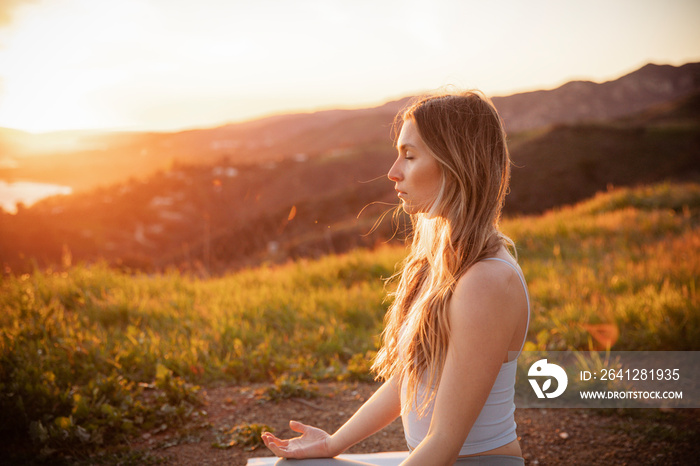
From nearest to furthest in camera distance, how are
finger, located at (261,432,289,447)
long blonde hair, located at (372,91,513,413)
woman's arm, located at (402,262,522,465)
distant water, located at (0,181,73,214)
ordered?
1. woman's arm, located at (402,262,522,465)
2. long blonde hair, located at (372,91,513,413)
3. finger, located at (261,432,289,447)
4. distant water, located at (0,181,73,214)

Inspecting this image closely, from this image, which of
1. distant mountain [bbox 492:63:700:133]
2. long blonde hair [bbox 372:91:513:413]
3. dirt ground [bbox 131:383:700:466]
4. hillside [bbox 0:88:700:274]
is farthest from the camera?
distant mountain [bbox 492:63:700:133]

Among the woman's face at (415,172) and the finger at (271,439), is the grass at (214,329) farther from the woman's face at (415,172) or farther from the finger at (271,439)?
the woman's face at (415,172)

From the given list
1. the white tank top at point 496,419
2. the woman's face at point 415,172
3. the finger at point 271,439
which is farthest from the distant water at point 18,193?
the white tank top at point 496,419

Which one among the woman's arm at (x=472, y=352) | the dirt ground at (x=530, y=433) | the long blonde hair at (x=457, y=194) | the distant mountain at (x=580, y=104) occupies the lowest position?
the dirt ground at (x=530, y=433)

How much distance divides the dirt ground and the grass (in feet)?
0.73

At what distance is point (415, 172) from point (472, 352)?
1.99ft

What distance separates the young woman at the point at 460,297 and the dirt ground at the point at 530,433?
188 centimetres

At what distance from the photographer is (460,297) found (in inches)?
51.6

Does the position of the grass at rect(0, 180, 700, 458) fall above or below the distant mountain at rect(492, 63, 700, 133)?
below

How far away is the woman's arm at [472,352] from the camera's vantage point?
1264 millimetres

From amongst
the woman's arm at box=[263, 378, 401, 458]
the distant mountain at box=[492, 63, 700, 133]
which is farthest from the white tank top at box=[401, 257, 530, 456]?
the distant mountain at box=[492, 63, 700, 133]

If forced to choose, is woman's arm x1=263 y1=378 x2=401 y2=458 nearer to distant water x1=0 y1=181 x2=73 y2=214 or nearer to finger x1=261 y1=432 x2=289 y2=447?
finger x1=261 y1=432 x2=289 y2=447

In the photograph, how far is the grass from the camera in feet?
10.8

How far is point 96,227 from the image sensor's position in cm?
2306
